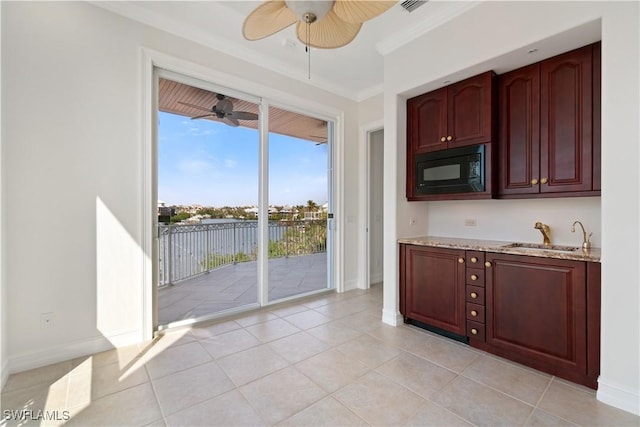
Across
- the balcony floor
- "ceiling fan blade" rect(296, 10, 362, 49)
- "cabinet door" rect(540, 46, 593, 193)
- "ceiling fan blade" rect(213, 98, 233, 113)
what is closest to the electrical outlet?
the balcony floor

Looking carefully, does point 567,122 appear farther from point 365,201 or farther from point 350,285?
point 350,285

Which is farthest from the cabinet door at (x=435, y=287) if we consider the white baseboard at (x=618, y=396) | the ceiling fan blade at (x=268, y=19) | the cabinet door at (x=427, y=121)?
the ceiling fan blade at (x=268, y=19)

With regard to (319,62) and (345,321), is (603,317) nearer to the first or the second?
(345,321)

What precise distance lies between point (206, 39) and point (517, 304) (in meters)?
3.73

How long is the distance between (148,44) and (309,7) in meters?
1.96

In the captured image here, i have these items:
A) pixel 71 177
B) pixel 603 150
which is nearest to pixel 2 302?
pixel 71 177

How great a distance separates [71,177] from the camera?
2.27 m

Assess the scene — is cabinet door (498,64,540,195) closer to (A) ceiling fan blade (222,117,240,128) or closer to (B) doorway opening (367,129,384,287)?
(B) doorway opening (367,129,384,287)

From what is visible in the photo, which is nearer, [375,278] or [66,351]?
[66,351]

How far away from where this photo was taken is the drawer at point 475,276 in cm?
241

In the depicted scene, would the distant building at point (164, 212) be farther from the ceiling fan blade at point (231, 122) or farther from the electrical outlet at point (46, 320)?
the ceiling fan blade at point (231, 122)

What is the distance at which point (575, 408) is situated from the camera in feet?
5.59

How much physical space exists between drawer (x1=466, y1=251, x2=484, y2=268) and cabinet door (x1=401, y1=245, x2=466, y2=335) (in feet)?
0.20

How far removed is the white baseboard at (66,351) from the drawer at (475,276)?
2.98m
